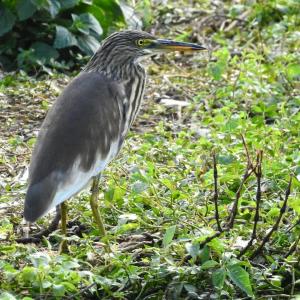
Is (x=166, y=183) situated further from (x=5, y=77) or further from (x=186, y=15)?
(x=186, y=15)

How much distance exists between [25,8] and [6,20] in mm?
191

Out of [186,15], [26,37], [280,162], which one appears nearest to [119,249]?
[280,162]

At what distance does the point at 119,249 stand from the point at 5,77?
3.10m

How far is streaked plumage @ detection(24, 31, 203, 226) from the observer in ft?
16.5

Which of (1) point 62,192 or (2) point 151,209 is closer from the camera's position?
(1) point 62,192

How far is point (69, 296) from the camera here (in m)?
4.78

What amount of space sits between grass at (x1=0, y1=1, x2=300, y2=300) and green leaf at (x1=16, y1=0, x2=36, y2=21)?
20.5 inches

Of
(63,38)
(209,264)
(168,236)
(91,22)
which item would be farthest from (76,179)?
(91,22)

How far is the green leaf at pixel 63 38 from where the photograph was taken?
823cm

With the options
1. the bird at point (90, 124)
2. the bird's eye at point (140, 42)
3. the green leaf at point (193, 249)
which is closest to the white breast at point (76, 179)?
the bird at point (90, 124)

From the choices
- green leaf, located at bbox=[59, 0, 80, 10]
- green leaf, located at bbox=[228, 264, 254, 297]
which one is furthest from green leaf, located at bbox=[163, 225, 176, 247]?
green leaf, located at bbox=[59, 0, 80, 10]

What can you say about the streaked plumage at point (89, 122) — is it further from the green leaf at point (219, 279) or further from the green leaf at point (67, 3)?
the green leaf at point (67, 3)

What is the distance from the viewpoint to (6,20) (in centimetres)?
832

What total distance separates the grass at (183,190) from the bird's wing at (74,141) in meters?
0.25
